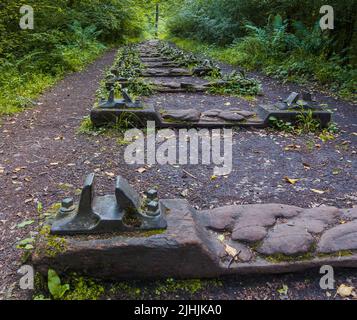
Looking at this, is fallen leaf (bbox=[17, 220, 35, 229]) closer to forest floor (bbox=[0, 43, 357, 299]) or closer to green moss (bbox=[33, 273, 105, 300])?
forest floor (bbox=[0, 43, 357, 299])

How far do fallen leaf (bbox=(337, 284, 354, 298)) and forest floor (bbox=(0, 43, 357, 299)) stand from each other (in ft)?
0.21

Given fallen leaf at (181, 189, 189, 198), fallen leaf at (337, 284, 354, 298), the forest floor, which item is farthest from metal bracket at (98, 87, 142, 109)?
fallen leaf at (337, 284, 354, 298)

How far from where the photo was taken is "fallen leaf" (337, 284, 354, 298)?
6.62 feet

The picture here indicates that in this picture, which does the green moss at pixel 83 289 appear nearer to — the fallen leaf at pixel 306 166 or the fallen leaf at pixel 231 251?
the fallen leaf at pixel 231 251

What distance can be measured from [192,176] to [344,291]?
1.83 metres

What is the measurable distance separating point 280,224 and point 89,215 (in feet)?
4.14

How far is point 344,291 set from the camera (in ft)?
6.68

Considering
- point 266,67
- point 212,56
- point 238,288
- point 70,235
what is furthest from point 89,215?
point 212,56

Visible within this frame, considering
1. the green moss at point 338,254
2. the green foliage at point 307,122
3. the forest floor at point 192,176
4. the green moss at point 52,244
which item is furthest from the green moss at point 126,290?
the green foliage at point 307,122

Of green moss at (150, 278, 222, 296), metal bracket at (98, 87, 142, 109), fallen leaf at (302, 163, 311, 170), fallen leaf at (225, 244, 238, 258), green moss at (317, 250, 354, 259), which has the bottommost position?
green moss at (150, 278, 222, 296)

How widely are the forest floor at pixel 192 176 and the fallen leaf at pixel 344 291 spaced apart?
6 centimetres

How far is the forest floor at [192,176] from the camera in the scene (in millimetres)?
2133

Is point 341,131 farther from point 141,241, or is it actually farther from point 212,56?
point 212,56

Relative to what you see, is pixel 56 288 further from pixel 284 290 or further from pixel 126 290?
pixel 284 290
